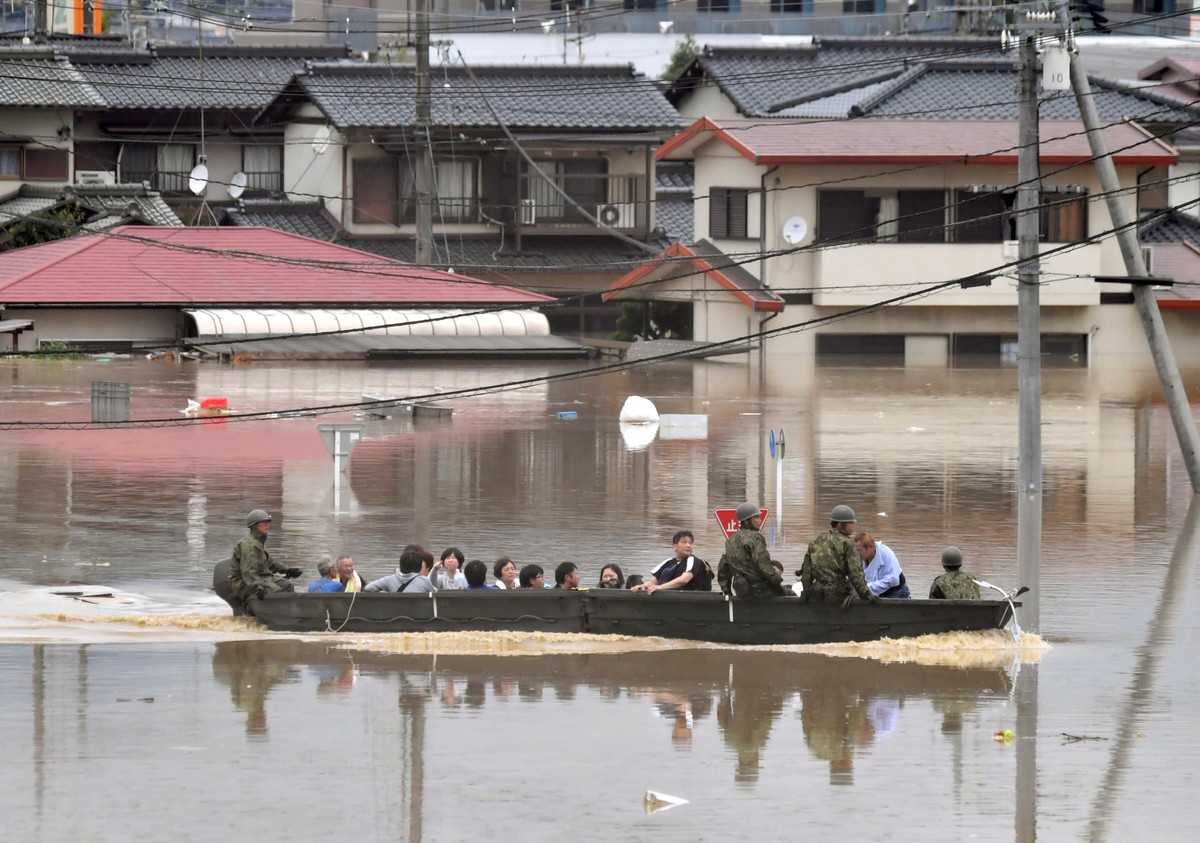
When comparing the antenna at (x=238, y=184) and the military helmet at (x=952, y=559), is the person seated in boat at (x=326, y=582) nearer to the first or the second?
the military helmet at (x=952, y=559)

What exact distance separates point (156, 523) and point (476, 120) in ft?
114

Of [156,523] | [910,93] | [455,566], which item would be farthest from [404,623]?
[910,93]

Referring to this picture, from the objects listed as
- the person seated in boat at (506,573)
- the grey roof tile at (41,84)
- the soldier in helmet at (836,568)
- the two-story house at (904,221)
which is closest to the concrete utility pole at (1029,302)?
the soldier in helmet at (836,568)

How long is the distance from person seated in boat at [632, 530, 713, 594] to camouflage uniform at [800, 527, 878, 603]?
1144 millimetres

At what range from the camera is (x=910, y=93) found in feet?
171

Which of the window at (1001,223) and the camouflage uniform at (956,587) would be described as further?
the window at (1001,223)

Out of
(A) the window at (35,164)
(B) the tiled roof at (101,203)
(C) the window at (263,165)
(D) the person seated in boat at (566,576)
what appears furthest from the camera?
(C) the window at (263,165)

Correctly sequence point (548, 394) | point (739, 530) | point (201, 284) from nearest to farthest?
point (739, 530), point (548, 394), point (201, 284)

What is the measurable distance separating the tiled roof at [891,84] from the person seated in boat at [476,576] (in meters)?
32.8

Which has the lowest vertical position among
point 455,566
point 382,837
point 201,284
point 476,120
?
point 382,837

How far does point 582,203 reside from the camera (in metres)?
57.4

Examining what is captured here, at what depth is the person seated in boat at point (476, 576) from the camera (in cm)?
1678

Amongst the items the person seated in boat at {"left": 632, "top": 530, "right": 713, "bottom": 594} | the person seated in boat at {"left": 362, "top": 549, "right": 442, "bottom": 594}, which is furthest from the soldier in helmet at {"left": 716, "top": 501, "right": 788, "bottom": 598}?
the person seated in boat at {"left": 362, "top": 549, "right": 442, "bottom": 594}

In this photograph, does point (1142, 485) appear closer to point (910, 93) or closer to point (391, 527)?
point (391, 527)
